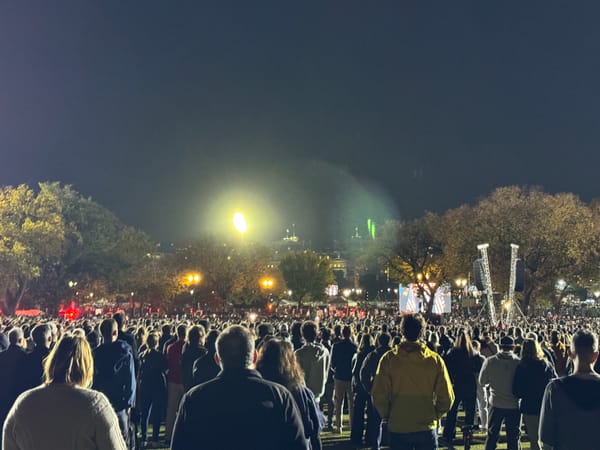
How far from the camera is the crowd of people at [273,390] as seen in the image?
330cm

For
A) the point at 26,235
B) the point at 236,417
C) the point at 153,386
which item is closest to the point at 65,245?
the point at 26,235

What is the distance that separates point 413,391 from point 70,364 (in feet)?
10.6

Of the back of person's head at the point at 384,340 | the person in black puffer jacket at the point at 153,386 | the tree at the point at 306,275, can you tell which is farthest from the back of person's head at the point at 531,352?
the tree at the point at 306,275

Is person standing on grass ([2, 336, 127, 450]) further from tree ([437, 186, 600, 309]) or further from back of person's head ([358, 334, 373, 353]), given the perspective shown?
tree ([437, 186, 600, 309])

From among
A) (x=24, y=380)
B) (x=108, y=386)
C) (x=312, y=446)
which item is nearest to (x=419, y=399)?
(x=312, y=446)

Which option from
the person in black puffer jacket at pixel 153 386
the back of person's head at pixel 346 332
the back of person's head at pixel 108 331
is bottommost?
the person in black puffer jacket at pixel 153 386

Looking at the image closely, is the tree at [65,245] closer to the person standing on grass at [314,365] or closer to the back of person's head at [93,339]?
the back of person's head at [93,339]

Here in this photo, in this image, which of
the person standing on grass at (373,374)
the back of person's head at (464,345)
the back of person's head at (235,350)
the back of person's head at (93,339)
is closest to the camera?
the back of person's head at (235,350)

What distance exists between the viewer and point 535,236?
4144cm

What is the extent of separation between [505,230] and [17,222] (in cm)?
3927

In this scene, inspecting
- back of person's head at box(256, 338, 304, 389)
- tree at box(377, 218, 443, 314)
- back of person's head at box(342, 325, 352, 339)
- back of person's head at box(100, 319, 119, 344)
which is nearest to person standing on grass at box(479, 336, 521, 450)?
back of person's head at box(342, 325, 352, 339)

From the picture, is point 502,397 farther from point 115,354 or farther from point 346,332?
point 115,354

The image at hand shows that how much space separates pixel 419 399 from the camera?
5348mm

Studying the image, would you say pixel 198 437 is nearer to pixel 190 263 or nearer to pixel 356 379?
pixel 356 379
